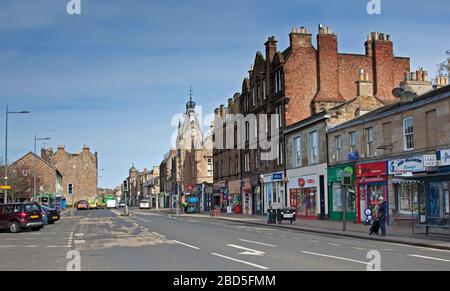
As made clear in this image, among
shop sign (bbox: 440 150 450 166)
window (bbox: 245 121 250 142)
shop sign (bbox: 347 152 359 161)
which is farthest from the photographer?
window (bbox: 245 121 250 142)

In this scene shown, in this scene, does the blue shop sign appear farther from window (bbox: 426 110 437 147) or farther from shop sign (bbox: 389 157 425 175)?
window (bbox: 426 110 437 147)

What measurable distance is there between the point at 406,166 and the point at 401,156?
2.95 ft

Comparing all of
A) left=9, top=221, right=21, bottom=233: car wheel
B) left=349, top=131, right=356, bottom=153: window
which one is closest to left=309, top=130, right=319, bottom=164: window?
left=349, top=131, right=356, bottom=153: window

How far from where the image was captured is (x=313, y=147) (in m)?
41.6

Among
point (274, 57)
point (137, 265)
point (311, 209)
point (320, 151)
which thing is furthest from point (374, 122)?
point (137, 265)

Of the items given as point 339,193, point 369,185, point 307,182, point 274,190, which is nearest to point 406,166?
point 369,185

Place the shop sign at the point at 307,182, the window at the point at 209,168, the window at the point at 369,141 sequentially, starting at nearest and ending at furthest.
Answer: the window at the point at 369,141 → the shop sign at the point at 307,182 → the window at the point at 209,168

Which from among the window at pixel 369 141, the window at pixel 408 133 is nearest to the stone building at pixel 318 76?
the window at pixel 369 141

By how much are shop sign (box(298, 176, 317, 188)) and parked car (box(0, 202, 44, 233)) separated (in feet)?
64.5

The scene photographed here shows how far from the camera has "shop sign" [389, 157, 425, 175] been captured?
93.0 feet

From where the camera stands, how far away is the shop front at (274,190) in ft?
158

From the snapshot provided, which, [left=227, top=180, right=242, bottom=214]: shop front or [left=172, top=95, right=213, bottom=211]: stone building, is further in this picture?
[left=172, top=95, right=213, bottom=211]: stone building

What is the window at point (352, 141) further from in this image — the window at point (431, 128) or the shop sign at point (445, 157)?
the shop sign at point (445, 157)
